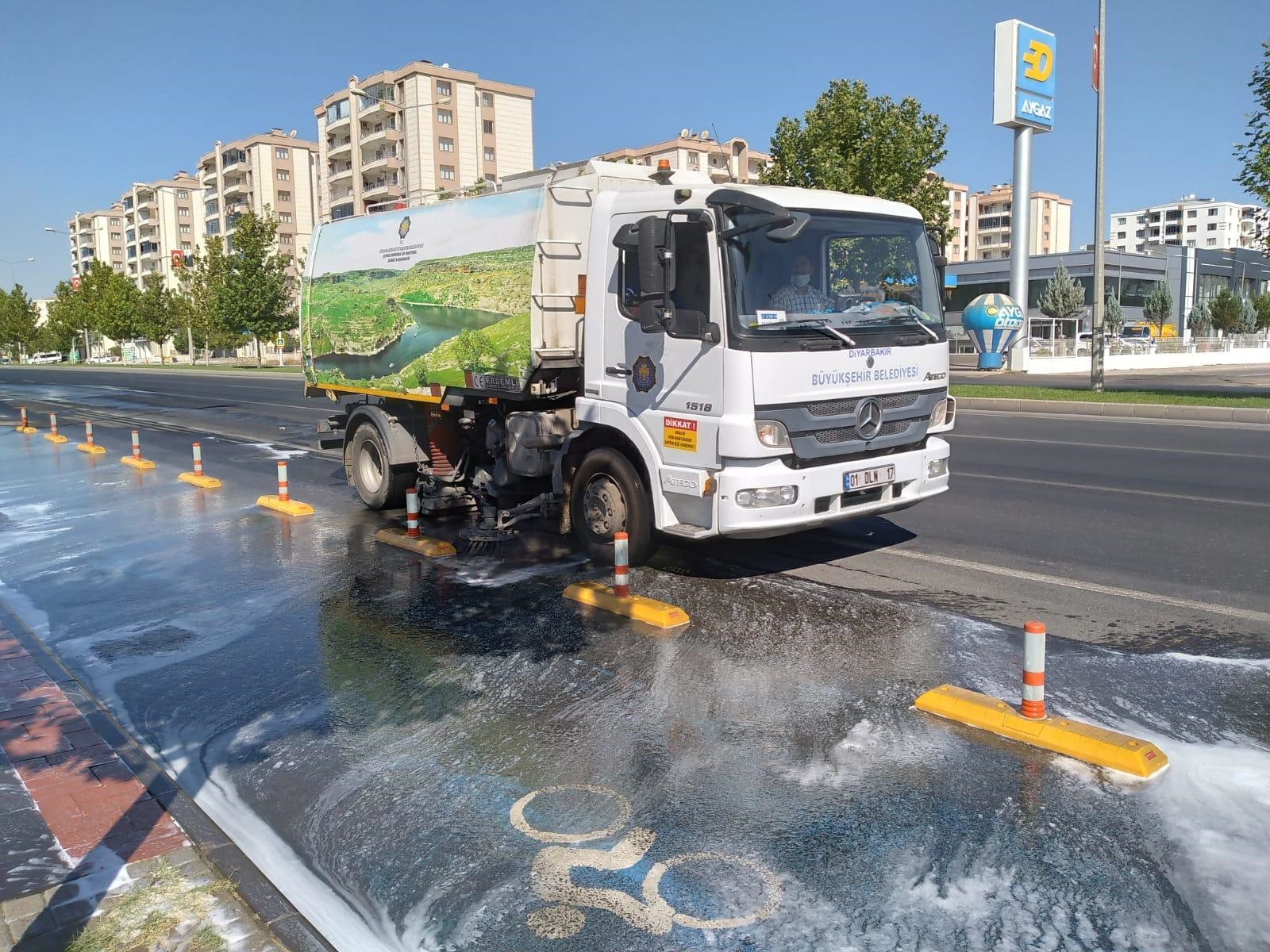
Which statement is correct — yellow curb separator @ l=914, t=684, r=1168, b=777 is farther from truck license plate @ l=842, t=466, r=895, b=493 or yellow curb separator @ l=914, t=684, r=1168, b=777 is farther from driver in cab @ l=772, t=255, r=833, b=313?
driver in cab @ l=772, t=255, r=833, b=313

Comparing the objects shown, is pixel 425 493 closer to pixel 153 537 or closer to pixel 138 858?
pixel 153 537

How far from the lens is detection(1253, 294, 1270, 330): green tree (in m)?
76.6

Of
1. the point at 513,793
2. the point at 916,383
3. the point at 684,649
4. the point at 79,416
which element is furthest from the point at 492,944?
the point at 79,416

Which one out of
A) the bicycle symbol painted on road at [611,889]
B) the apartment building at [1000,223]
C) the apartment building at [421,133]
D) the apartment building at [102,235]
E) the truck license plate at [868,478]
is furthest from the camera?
the apartment building at [102,235]

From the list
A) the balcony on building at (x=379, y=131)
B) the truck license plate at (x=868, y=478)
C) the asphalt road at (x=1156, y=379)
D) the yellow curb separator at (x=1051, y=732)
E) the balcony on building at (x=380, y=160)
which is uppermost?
the balcony on building at (x=379, y=131)

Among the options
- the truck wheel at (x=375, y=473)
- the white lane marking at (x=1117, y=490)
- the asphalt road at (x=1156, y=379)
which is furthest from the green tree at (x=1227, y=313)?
the truck wheel at (x=375, y=473)

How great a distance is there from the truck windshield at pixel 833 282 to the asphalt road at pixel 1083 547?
1.88 metres

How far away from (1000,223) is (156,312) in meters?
107

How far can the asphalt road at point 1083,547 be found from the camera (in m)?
6.43

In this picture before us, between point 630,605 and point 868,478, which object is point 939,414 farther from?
point 630,605

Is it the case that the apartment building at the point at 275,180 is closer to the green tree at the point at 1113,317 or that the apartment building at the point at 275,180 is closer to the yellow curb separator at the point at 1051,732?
the green tree at the point at 1113,317

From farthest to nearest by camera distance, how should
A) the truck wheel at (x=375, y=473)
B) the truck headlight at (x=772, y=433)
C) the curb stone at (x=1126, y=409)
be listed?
the curb stone at (x=1126, y=409) → the truck wheel at (x=375, y=473) → the truck headlight at (x=772, y=433)

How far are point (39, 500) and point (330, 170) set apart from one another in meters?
87.3

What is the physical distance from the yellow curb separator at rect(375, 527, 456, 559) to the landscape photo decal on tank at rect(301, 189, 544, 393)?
144 cm
